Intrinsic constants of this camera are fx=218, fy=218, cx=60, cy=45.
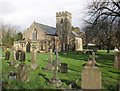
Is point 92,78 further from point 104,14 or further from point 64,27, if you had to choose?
point 64,27

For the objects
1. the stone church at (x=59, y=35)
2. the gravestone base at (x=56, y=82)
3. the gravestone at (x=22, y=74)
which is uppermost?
the stone church at (x=59, y=35)

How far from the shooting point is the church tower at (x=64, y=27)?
216 ft

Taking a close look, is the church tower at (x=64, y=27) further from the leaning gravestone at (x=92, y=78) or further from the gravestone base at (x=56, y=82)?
the leaning gravestone at (x=92, y=78)

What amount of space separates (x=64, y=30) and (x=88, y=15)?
118 ft

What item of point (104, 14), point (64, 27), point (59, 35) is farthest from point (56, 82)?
point (59, 35)

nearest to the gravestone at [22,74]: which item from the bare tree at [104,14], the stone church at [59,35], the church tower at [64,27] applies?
the bare tree at [104,14]

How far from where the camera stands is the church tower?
2591 inches

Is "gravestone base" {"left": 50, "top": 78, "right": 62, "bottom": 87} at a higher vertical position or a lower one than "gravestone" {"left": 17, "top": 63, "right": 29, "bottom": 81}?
lower

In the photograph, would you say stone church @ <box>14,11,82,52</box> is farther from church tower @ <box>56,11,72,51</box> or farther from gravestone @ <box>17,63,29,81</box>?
gravestone @ <box>17,63,29,81</box>

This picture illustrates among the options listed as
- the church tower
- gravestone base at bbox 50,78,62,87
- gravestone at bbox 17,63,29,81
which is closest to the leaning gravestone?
gravestone base at bbox 50,78,62,87

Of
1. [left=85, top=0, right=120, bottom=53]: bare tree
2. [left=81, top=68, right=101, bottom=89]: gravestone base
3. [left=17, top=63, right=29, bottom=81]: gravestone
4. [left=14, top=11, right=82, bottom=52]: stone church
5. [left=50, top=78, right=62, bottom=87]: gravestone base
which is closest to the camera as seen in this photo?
[left=81, top=68, right=101, bottom=89]: gravestone base

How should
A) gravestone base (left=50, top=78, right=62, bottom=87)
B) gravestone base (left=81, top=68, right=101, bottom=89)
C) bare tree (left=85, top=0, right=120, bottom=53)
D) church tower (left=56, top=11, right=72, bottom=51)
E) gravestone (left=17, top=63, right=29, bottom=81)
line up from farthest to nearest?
church tower (left=56, top=11, right=72, bottom=51), bare tree (left=85, top=0, right=120, bottom=53), gravestone (left=17, top=63, right=29, bottom=81), gravestone base (left=50, top=78, right=62, bottom=87), gravestone base (left=81, top=68, right=101, bottom=89)

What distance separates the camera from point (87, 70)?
9383mm

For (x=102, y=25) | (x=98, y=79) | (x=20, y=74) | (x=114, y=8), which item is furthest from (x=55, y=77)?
(x=114, y=8)
